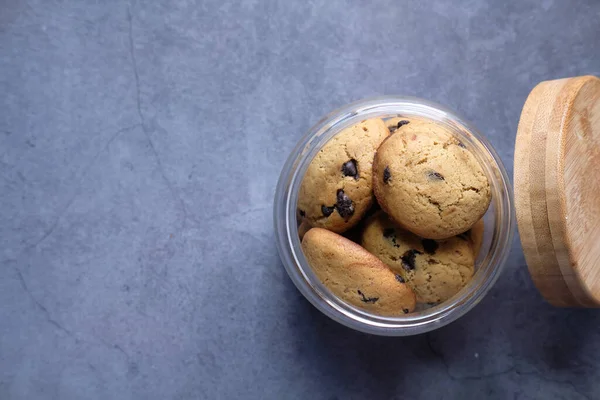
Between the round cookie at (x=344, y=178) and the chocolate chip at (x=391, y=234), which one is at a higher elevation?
the round cookie at (x=344, y=178)

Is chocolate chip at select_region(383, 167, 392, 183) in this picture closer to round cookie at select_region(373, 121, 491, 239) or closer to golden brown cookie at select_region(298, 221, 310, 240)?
round cookie at select_region(373, 121, 491, 239)

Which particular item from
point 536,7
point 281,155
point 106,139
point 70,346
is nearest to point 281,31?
point 281,155

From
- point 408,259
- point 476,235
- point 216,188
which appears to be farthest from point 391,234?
point 216,188

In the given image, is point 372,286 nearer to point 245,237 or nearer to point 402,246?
point 402,246

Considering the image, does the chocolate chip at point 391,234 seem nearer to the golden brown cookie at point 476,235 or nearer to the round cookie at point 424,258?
the round cookie at point 424,258

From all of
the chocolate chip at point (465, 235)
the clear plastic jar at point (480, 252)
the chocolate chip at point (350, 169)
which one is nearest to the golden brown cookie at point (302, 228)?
the clear plastic jar at point (480, 252)
